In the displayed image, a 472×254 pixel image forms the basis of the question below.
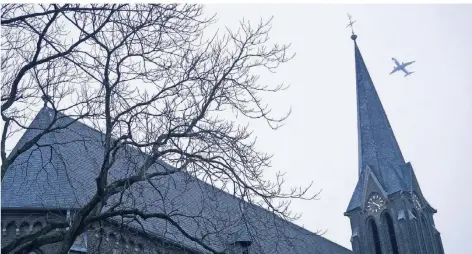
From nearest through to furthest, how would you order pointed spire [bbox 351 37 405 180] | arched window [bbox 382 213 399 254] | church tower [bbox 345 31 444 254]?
church tower [bbox 345 31 444 254] < arched window [bbox 382 213 399 254] < pointed spire [bbox 351 37 405 180]

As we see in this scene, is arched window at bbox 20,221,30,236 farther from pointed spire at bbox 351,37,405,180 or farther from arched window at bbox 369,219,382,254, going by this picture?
pointed spire at bbox 351,37,405,180

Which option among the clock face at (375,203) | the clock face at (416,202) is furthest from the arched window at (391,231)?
the clock face at (416,202)

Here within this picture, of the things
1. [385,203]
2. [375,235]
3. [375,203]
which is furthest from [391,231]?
[375,203]

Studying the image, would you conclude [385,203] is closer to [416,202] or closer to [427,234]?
[416,202]

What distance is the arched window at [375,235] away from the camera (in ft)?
92.3

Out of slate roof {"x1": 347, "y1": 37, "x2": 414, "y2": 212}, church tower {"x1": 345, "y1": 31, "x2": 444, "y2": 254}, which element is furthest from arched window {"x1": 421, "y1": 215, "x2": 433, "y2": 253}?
slate roof {"x1": 347, "y1": 37, "x2": 414, "y2": 212}

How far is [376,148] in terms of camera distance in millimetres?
29984

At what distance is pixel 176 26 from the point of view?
809 centimetres

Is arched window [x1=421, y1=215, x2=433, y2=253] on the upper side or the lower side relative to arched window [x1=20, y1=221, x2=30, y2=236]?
upper

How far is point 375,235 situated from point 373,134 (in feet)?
18.2

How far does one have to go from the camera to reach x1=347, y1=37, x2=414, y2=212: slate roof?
28969 millimetres

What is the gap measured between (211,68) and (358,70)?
26.3 m

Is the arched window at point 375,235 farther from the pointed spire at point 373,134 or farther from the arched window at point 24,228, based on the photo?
the arched window at point 24,228

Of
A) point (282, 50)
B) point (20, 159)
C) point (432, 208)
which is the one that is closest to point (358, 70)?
point (432, 208)
